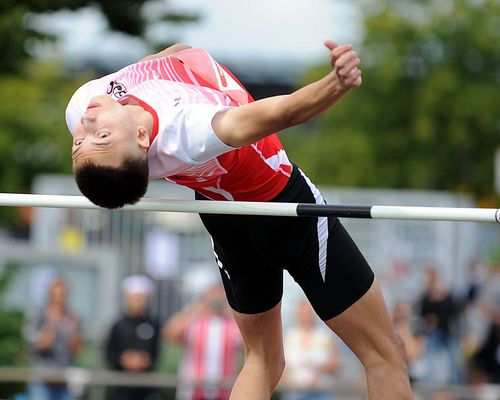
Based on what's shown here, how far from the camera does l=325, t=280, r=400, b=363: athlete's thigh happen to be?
5.32 meters

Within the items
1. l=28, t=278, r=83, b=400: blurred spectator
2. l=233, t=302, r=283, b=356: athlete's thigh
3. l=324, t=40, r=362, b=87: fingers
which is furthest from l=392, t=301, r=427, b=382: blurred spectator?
l=324, t=40, r=362, b=87: fingers

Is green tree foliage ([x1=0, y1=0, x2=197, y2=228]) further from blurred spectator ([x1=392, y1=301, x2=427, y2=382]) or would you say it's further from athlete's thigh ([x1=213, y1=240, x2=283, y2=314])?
athlete's thigh ([x1=213, y1=240, x2=283, y2=314])

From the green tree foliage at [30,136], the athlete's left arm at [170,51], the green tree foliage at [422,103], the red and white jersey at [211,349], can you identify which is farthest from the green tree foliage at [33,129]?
the athlete's left arm at [170,51]

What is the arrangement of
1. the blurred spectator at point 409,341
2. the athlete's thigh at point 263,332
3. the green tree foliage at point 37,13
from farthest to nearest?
the blurred spectator at point 409,341, the green tree foliage at point 37,13, the athlete's thigh at point 263,332

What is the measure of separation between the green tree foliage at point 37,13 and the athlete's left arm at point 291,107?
18.3 ft

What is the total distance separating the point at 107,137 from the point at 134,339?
241 inches

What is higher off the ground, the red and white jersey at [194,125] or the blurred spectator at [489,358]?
the red and white jersey at [194,125]

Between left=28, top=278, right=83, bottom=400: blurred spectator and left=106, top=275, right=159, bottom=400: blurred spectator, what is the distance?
485 millimetres

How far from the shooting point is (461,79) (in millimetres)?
28125

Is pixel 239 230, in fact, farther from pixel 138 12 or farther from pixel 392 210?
pixel 138 12

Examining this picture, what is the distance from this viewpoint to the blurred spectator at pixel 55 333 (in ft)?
36.1

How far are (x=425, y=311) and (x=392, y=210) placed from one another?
840 cm

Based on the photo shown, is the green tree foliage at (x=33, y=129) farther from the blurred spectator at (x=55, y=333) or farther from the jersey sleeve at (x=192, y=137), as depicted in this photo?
the jersey sleeve at (x=192, y=137)

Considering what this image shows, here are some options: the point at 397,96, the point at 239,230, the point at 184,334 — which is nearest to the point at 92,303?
the point at 184,334
